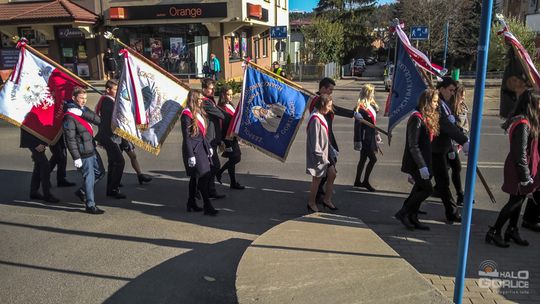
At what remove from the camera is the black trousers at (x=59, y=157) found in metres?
7.16

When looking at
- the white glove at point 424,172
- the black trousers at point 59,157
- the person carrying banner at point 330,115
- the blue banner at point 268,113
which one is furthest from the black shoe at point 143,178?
the white glove at point 424,172

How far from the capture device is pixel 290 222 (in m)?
5.36

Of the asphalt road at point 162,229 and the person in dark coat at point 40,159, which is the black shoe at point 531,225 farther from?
the person in dark coat at point 40,159

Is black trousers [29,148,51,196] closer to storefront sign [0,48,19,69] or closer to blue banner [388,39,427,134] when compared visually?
blue banner [388,39,427,134]

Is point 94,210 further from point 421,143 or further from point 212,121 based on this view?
point 421,143

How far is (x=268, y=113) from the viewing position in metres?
6.65

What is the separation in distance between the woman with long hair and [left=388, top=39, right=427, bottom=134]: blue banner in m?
0.61

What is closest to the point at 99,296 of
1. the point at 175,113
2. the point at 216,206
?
the point at 216,206

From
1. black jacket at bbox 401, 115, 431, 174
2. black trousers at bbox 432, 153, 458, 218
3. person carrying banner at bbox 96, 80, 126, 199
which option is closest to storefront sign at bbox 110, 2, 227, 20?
person carrying banner at bbox 96, 80, 126, 199

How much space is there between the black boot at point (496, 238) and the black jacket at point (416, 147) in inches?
38.8

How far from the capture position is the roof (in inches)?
971

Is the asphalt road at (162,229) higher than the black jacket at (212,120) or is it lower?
lower

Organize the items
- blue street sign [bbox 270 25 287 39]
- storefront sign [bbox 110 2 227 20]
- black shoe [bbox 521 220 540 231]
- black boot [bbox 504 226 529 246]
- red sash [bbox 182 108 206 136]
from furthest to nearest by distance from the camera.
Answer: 1. storefront sign [bbox 110 2 227 20]
2. blue street sign [bbox 270 25 287 39]
3. red sash [bbox 182 108 206 136]
4. black shoe [bbox 521 220 540 231]
5. black boot [bbox 504 226 529 246]

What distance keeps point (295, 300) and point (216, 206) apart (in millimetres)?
3192
